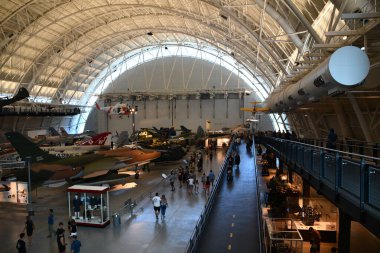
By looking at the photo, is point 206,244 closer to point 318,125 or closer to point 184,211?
point 184,211

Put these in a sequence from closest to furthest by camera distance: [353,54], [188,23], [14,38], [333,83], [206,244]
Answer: [353,54], [333,83], [206,244], [14,38], [188,23]

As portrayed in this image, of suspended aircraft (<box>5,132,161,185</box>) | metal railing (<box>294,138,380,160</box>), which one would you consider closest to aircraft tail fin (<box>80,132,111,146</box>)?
suspended aircraft (<box>5,132,161,185</box>)

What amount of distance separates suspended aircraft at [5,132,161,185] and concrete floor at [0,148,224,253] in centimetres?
175

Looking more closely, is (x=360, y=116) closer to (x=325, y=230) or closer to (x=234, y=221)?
(x=325, y=230)

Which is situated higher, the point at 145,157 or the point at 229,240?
the point at 145,157

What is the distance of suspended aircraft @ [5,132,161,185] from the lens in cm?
2108

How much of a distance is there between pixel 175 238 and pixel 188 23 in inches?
1633

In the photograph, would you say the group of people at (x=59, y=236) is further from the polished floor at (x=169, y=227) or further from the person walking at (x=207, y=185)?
the person walking at (x=207, y=185)

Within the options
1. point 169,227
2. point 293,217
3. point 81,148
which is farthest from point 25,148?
point 293,217

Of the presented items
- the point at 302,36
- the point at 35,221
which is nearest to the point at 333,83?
the point at 35,221

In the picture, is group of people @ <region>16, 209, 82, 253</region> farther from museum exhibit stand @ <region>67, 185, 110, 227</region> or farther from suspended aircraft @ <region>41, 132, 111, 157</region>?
suspended aircraft @ <region>41, 132, 111, 157</region>

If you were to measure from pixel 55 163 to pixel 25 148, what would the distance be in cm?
218

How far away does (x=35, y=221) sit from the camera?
682 inches

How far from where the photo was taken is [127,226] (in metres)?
15.9
